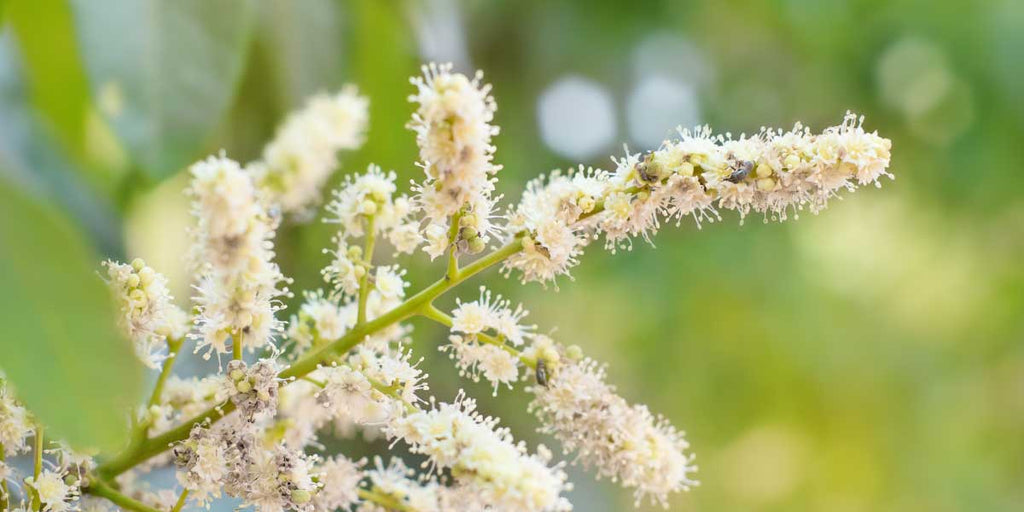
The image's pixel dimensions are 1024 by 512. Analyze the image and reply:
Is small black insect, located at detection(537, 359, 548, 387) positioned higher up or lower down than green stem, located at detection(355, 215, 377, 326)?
lower down

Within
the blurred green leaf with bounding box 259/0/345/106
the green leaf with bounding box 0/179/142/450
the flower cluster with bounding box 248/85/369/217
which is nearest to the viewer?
the green leaf with bounding box 0/179/142/450

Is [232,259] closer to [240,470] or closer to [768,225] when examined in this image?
[240,470]

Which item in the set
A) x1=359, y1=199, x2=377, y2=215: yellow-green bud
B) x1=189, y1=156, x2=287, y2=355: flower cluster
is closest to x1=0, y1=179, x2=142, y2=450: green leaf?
x1=189, y1=156, x2=287, y2=355: flower cluster

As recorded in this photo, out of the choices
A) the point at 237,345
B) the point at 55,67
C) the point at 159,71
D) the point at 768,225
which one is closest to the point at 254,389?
Answer: the point at 237,345

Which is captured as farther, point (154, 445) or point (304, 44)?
point (304, 44)

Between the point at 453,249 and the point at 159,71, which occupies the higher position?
the point at 159,71

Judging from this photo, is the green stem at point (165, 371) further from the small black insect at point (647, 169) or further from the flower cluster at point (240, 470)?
the small black insect at point (647, 169)

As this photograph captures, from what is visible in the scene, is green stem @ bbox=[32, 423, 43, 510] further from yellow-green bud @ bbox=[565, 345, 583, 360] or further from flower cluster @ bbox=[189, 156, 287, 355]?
yellow-green bud @ bbox=[565, 345, 583, 360]
